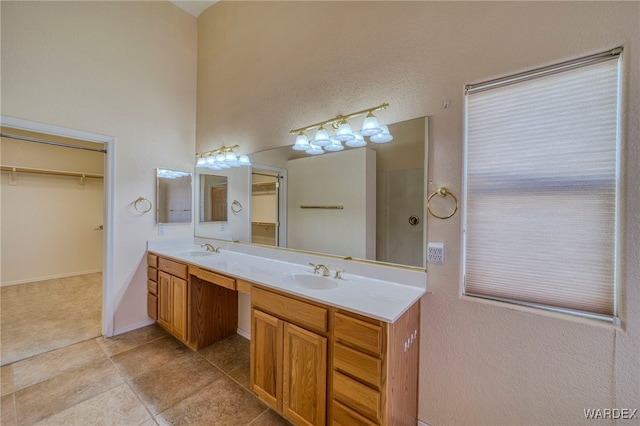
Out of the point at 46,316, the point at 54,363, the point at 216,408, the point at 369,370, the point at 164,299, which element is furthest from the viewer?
the point at 46,316

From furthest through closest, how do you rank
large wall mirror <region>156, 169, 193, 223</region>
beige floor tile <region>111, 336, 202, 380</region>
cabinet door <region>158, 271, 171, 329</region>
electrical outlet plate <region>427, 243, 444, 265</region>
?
large wall mirror <region>156, 169, 193, 223</region>
cabinet door <region>158, 271, 171, 329</region>
beige floor tile <region>111, 336, 202, 380</region>
electrical outlet plate <region>427, 243, 444, 265</region>

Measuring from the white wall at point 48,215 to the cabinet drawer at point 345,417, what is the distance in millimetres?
4843

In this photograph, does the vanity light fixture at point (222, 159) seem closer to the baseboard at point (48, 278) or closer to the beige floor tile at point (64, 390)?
the beige floor tile at point (64, 390)

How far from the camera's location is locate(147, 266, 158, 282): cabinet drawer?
264cm

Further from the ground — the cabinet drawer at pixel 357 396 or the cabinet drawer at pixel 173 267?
the cabinet drawer at pixel 173 267

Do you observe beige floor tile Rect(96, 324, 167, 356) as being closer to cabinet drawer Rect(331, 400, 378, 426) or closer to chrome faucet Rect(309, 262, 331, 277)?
chrome faucet Rect(309, 262, 331, 277)

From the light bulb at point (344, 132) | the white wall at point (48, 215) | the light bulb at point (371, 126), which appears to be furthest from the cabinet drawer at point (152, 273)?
the white wall at point (48, 215)

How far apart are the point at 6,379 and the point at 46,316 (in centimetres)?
130

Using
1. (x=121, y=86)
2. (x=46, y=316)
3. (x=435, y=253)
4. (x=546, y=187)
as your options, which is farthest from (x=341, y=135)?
(x=46, y=316)

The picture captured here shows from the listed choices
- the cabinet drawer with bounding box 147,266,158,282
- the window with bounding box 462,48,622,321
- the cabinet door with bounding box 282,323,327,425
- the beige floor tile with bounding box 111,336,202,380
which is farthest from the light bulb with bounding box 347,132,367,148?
the cabinet drawer with bounding box 147,266,158,282

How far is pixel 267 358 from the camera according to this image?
1566 mm

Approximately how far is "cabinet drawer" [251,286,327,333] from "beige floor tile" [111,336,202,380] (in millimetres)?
1173

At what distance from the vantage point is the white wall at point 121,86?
2094mm

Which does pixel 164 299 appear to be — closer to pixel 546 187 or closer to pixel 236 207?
pixel 236 207
